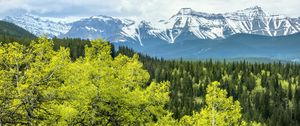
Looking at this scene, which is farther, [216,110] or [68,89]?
[216,110]

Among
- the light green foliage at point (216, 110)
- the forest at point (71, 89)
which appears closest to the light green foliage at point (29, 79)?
the forest at point (71, 89)

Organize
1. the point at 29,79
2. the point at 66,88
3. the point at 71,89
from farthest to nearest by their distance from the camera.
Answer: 1. the point at 71,89
2. the point at 66,88
3. the point at 29,79

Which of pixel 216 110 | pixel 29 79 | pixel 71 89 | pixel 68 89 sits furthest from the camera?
pixel 216 110

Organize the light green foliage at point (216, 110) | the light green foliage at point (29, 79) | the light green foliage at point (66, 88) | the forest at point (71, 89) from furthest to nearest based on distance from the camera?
the light green foliage at point (216, 110), the forest at point (71, 89), the light green foliage at point (66, 88), the light green foliage at point (29, 79)

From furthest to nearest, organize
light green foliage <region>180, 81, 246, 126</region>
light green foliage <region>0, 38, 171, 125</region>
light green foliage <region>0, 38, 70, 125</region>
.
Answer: light green foliage <region>180, 81, 246, 126</region> → light green foliage <region>0, 38, 171, 125</region> → light green foliage <region>0, 38, 70, 125</region>

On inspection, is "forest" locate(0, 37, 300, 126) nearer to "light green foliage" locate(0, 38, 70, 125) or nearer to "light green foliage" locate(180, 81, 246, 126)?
"light green foliage" locate(0, 38, 70, 125)

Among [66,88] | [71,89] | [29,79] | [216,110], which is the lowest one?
[216,110]

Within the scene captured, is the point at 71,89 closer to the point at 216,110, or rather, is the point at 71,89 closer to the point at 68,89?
the point at 68,89

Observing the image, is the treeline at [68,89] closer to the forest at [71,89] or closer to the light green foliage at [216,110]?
the forest at [71,89]

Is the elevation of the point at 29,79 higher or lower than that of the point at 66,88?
higher

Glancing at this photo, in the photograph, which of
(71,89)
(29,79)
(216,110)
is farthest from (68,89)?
(216,110)

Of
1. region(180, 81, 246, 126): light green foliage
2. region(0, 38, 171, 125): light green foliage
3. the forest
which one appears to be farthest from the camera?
region(180, 81, 246, 126): light green foliage

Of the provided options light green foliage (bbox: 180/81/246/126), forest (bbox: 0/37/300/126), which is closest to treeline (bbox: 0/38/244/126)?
forest (bbox: 0/37/300/126)

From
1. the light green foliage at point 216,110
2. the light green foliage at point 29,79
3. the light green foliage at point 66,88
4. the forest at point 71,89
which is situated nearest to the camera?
the light green foliage at point 29,79
